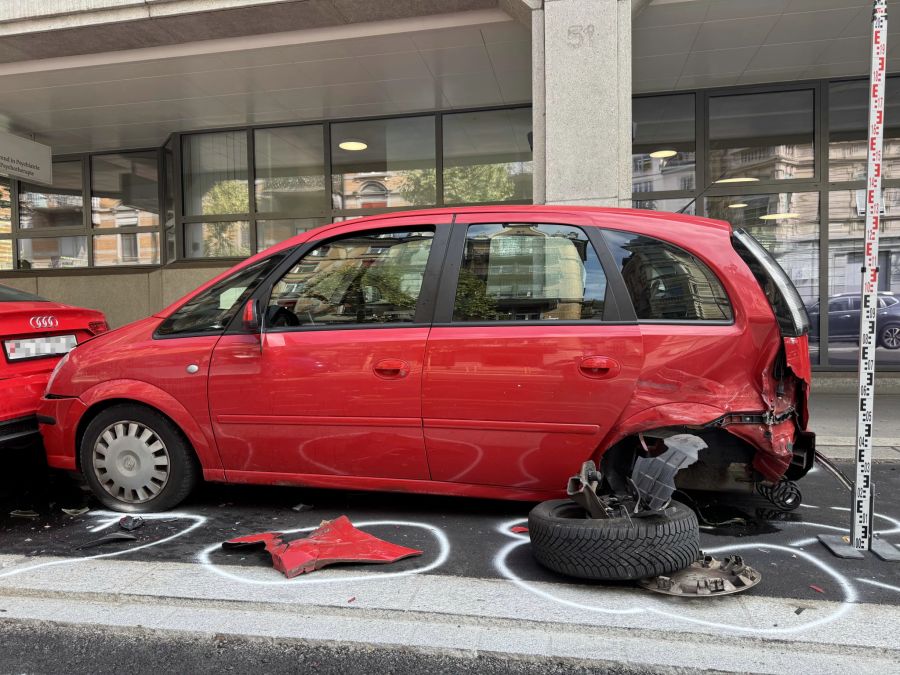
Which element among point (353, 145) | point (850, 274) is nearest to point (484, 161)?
point (353, 145)

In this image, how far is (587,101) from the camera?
5906 millimetres

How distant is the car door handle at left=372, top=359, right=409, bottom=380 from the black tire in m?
1.05

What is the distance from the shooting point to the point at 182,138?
10.4m

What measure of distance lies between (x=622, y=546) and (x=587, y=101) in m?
4.51

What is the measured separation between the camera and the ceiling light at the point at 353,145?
9.93m

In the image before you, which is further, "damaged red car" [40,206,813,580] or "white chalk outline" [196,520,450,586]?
"damaged red car" [40,206,813,580]

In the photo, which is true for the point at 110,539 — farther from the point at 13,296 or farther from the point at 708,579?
the point at 708,579

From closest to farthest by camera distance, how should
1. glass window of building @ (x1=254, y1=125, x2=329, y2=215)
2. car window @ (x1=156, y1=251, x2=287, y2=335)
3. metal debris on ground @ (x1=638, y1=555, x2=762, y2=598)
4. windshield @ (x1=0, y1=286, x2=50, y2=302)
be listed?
metal debris on ground @ (x1=638, y1=555, x2=762, y2=598), car window @ (x1=156, y1=251, x2=287, y2=335), windshield @ (x1=0, y1=286, x2=50, y2=302), glass window of building @ (x1=254, y1=125, x2=329, y2=215)

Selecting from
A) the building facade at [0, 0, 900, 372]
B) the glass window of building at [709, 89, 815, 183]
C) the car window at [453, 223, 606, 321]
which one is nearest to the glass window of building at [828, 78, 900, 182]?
the building facade at [0, 0, 900, 372]

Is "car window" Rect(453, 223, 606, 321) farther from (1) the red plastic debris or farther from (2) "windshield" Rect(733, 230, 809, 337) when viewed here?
(1) the red plastic debris

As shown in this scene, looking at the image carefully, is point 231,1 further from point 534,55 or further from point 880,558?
point 880,558

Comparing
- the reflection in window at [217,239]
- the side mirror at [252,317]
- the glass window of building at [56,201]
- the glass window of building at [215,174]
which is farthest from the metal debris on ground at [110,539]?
the glass window of building at [56,201]

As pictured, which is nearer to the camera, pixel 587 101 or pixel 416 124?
pixel 587 101

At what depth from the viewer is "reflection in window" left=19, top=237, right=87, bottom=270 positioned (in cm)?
1129
